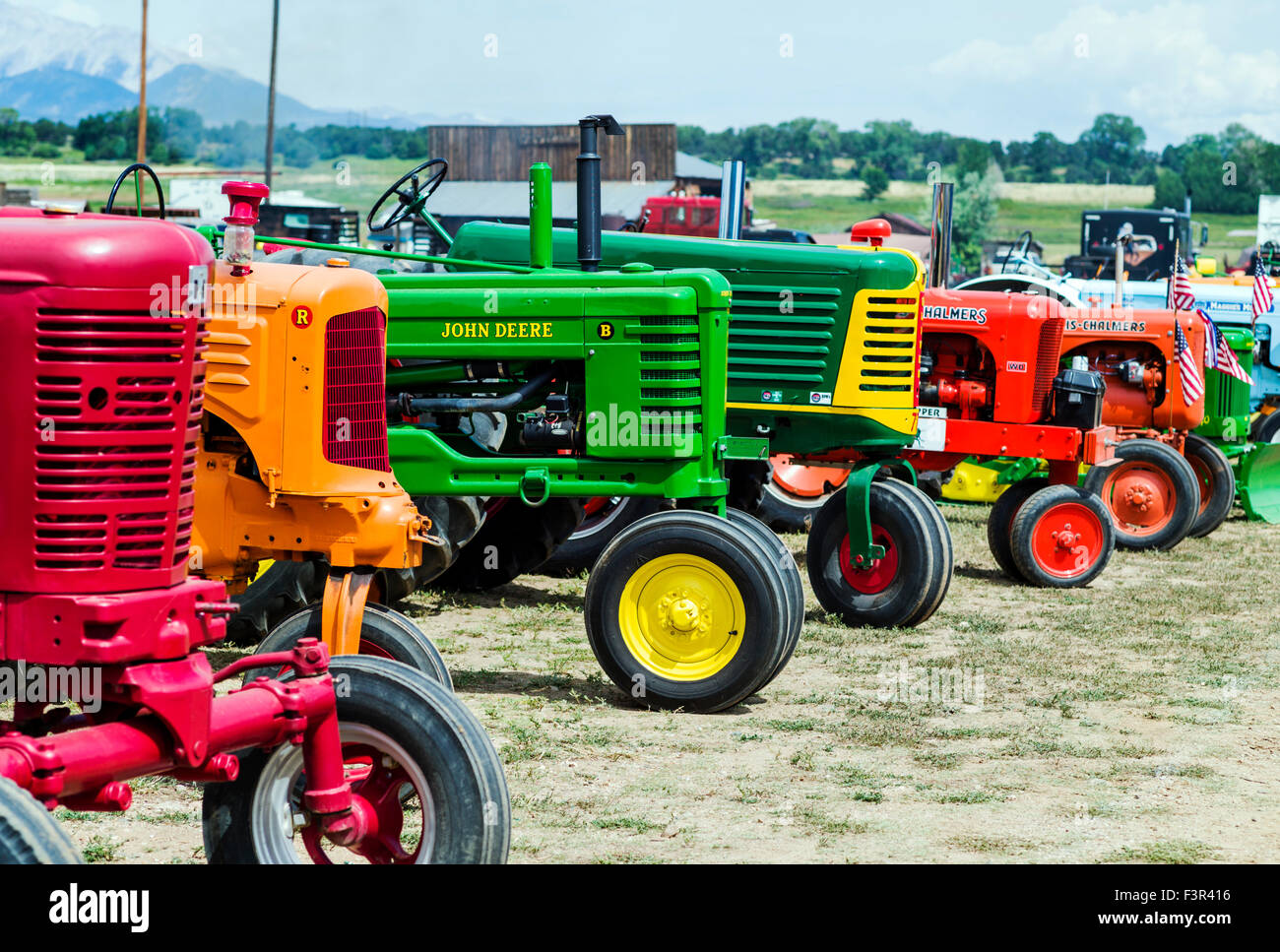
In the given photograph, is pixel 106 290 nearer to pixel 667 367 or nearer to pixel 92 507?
pixel 92 507

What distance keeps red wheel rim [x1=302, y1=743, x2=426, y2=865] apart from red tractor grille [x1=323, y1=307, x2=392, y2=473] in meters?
1.58

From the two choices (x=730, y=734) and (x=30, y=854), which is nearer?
(x=30, y=854)

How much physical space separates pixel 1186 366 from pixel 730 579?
6517 millimetres

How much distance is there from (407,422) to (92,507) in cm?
344

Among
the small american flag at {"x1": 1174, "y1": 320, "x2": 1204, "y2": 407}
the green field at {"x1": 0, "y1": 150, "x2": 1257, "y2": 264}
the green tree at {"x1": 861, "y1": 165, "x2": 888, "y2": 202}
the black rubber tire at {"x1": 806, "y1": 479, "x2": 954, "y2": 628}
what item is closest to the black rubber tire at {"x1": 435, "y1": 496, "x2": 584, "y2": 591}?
the black rubber tire at {"x1": 806, "y1": 479, "x2": 954, "y2": 628}

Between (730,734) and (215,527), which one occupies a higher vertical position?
(215,527)

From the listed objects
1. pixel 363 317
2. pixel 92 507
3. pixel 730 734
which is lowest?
pixel 730 734

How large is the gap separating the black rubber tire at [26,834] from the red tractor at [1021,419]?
7.37 m

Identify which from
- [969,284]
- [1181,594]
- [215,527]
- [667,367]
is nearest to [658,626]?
[667,367]

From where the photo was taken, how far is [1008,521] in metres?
9.43

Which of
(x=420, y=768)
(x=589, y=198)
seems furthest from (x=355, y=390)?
(x=589, y=198)

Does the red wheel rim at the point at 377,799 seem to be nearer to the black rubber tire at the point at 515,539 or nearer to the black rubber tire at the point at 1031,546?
the black rubber tire at the point at 515,539

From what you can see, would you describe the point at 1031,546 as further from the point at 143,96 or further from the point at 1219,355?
the point at 143,96
